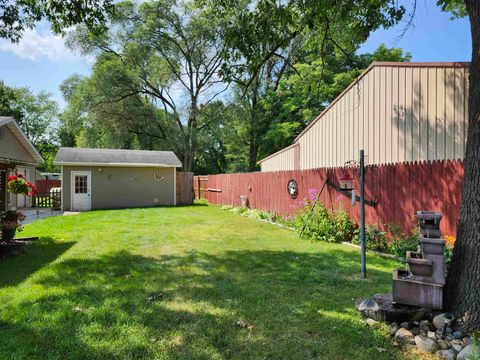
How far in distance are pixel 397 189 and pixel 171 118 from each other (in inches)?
917

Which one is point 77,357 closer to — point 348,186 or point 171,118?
point 348,186

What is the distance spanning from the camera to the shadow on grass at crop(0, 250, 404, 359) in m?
2.63

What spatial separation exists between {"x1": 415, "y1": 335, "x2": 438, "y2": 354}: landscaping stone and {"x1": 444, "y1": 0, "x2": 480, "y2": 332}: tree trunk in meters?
0.35

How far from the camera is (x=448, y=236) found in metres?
5.00

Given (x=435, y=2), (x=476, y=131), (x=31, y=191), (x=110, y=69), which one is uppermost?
(x=110, y=69)

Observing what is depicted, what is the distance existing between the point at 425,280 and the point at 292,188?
6873 mm

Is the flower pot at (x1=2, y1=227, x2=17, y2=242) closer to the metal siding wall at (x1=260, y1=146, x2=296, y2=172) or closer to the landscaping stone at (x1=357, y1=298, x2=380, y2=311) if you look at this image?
the landscaping stone at (x1=357, y1=298, x2=380, y2=311)

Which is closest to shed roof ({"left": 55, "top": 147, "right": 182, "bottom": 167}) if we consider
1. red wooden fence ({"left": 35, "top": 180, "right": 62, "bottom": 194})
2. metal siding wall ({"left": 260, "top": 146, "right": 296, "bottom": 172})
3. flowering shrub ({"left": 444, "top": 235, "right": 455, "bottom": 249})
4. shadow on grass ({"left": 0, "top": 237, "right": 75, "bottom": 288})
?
metal siding wall ({"left": 260, "top": 146, "right": 296, "bottom": 172})

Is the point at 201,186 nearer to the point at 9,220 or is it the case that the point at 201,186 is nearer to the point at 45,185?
the point at 45,185

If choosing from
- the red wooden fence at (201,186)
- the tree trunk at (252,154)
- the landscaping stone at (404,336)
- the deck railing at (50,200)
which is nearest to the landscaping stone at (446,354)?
the landscaping stone at (404,336)

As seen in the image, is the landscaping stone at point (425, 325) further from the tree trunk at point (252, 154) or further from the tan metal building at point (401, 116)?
the tree trunk at point (252, 154)

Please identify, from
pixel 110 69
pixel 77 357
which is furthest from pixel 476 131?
pixel 110 69

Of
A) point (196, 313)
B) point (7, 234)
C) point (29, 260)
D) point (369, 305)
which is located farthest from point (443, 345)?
point (7, 234)

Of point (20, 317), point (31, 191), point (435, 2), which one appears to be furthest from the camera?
point (31, 191)
